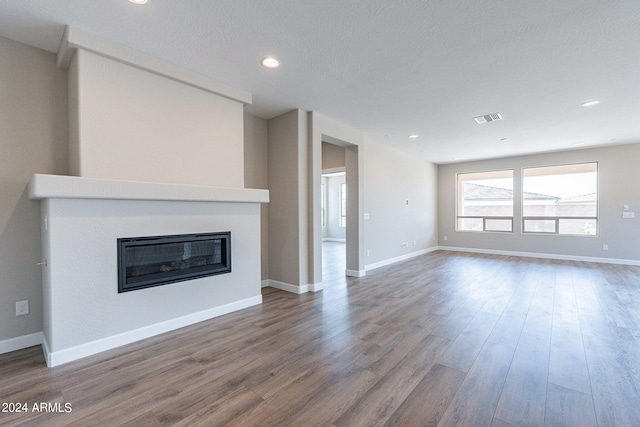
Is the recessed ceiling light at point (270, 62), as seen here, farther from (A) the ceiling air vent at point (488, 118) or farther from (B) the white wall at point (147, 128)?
(A) the ceiling air vent at point (488, 118)

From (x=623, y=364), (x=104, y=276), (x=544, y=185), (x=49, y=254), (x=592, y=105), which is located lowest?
(x=623, y=364)

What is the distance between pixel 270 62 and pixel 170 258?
226cm

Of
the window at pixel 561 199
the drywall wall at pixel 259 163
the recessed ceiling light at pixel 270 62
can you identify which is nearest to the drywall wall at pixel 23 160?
the recessed ceiling light at pixel 270 62

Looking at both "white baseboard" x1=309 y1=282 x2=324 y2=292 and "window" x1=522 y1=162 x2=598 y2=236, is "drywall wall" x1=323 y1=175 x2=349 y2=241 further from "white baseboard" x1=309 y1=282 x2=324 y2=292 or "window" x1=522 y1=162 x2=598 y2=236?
"white baseboard" x1=309 y1=282 x2=324 y2=292

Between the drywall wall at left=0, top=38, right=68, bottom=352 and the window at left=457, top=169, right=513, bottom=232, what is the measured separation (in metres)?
8.99

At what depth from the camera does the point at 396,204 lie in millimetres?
6758

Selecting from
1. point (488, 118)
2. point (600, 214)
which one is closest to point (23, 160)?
point (488, 118)

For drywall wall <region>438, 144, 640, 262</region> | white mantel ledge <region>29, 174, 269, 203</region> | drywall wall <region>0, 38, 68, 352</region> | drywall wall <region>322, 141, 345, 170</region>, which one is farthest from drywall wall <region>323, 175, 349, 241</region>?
drywall wall <region>0, 38, 68, 352</region>

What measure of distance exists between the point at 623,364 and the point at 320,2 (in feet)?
11.8

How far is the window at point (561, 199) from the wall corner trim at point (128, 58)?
7.80 meters

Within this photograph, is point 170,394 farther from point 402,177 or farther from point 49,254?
point 402,177

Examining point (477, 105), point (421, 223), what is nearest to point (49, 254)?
point (477, 105)

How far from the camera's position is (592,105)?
155 inches

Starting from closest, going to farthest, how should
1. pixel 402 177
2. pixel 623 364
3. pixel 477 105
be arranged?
pixel 623 364
pixel 477 105
pixel 402 177
